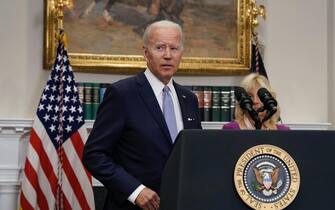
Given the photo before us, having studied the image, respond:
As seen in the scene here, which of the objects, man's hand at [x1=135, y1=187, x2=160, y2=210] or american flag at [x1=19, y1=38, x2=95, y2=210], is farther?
american flag at [x1=19, y1=38, x2=95, y2=210]

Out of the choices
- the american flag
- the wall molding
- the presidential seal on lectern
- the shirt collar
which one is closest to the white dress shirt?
the shirt collar

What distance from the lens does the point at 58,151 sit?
4.41m

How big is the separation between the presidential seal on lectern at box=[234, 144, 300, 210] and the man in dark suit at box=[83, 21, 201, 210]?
54 cm

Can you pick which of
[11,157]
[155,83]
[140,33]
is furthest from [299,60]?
[155,83]

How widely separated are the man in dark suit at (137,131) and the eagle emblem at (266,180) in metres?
0.56

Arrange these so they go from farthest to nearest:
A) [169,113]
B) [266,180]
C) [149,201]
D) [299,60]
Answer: [299,60] → [169,113] → [149,201] → [266,180]

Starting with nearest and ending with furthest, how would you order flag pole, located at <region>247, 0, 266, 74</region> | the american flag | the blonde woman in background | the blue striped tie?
the blue striped tie, the blonde woman in background, the american flag, flag pole, located at <region>247, 0, 266, 74</region>

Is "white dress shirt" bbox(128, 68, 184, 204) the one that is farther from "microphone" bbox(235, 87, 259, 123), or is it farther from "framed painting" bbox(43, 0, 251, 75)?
"framed painting" bbox(43, 0, 251, 75)

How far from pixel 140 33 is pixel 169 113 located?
9.54 ft

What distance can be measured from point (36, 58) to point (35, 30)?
0.26 meters

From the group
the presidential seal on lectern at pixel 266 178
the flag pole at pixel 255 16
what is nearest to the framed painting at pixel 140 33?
the flag pole at pixel 255 16

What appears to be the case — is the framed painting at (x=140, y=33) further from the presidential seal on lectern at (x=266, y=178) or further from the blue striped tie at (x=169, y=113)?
the presidential seal on lectern at (x=266, y=178)

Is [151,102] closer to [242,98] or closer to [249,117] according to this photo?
[242,98]

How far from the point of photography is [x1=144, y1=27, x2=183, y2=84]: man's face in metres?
2.23
